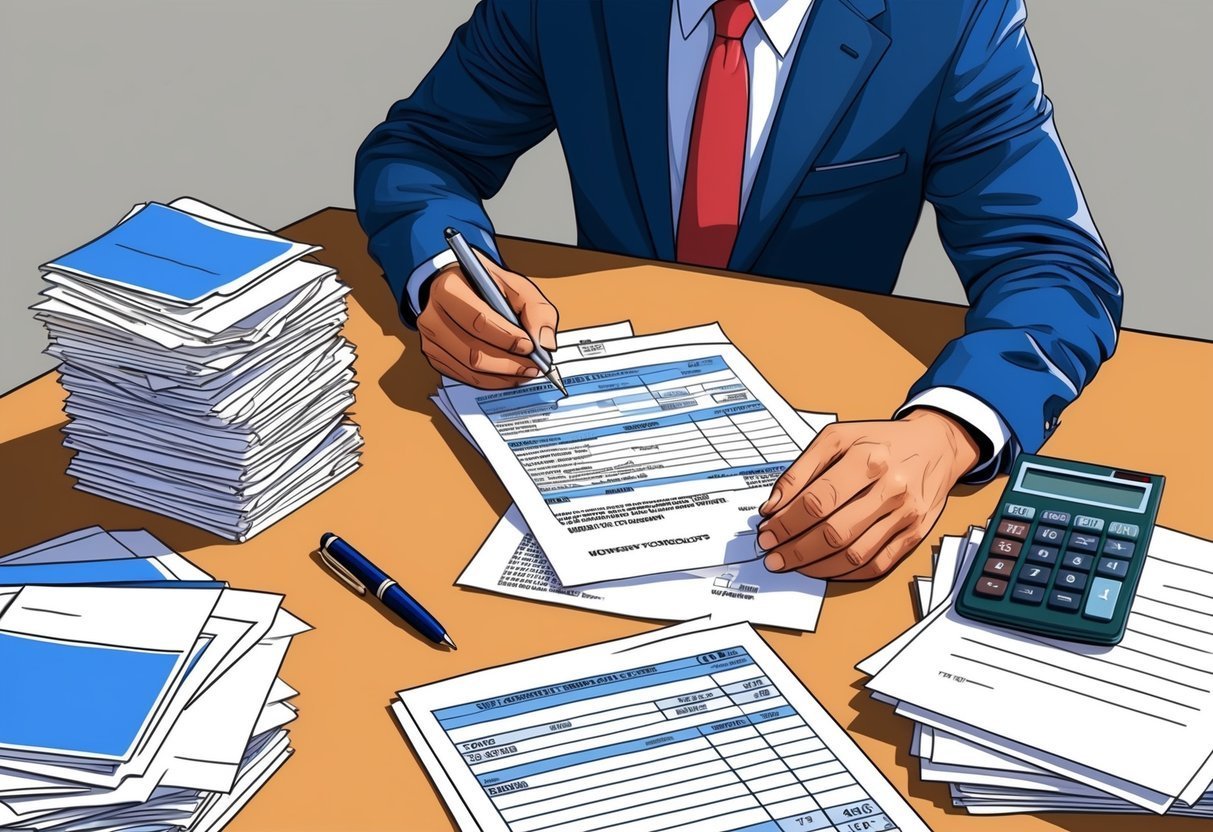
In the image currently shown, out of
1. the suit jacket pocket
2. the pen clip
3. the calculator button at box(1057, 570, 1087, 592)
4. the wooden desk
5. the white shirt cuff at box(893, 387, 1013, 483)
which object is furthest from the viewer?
the suit jacket pocket

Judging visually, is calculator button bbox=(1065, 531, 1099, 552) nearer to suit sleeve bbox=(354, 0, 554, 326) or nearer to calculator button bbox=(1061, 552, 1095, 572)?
calculator button bbox=(1061, 552, 1095, 572)

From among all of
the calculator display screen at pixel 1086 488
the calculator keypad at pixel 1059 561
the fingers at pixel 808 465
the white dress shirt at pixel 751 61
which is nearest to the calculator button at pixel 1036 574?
the calculator keypad at pixel 1059 561

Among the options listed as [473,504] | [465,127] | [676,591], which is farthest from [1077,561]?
[465,127]

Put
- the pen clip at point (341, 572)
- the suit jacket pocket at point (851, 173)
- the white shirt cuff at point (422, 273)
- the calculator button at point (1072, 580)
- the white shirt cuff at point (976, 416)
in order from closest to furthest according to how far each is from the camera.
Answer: the calculator button at point (1072, 580) → the pen clip at point (341, 572) → the white shirt cuff at point (976, 416) → the white shirt cuff at point (422, 273) → the suit jacket pocket at point (851, 173)

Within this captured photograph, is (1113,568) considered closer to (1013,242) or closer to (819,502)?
(819,502)

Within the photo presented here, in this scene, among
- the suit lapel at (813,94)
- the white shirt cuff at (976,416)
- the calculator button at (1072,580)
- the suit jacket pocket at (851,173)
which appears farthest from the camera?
the suit jacket pocket at (851,173)

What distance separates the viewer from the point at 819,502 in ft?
4.33

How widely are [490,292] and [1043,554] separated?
2.54 ft

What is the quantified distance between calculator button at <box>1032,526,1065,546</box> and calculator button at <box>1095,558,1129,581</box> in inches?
1.8

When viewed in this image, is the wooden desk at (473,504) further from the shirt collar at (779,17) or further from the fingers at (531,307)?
the shirt collar at (779,17)

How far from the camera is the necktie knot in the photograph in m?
1.93

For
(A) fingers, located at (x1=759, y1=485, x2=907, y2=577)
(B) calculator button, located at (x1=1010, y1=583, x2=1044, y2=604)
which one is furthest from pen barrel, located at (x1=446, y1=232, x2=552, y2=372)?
(B) calculator button, located at (x1=1010, y1=583, x2=1044, y2=604)

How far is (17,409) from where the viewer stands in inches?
64.6

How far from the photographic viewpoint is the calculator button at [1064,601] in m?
1.21
